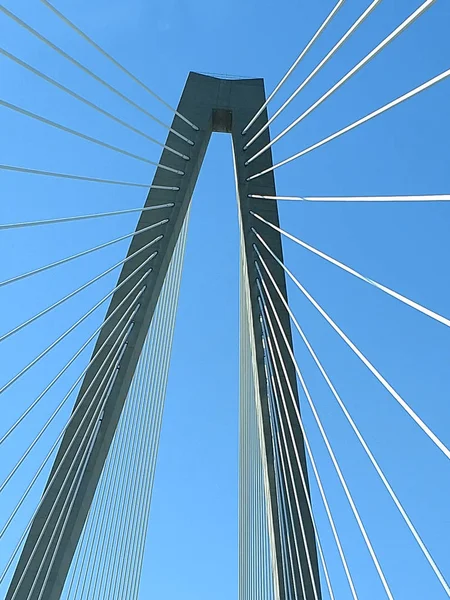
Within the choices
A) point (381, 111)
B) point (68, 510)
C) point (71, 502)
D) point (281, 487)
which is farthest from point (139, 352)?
point (381, 111)

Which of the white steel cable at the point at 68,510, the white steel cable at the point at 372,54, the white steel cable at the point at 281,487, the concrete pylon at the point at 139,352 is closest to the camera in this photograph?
the white steel cable at the point at 372,54

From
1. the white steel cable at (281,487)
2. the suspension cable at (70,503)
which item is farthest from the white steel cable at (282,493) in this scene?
the suspension cable at (70,503)

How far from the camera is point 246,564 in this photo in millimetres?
15844

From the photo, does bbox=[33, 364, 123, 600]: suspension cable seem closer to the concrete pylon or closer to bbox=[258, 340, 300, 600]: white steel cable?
the concrete pylon

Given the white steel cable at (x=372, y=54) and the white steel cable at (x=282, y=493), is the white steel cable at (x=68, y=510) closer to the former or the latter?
the white steel cable at (x=282, y=493)

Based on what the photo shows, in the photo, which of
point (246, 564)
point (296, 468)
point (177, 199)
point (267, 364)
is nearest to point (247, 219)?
point (177, 199)

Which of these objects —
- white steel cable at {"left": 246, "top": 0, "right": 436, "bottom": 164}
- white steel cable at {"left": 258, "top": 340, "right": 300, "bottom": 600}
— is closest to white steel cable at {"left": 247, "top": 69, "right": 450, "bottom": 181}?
white steel cable at {"left": 246, "top": 0, "right": 436, "bottom": 164}

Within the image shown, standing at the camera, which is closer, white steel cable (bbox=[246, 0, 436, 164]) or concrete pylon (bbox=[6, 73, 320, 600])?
white steel cable (bbox=[246, 0, 436, 164])

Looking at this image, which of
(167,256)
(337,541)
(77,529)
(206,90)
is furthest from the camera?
(206,90)

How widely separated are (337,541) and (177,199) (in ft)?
22.5

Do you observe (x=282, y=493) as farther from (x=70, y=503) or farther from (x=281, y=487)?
(x=70, y=503)

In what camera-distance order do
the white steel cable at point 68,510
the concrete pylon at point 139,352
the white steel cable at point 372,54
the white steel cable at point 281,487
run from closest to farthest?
the white steel cable at point 372,54 → the white steel cable at point 68,510 → the concrete pylon at point 139,352 → the white steel cable at point 281,487

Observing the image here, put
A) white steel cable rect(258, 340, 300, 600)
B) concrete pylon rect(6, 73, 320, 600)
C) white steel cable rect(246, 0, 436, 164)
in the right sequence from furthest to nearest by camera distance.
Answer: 1. white steel cable rect(258, 340, 300, 600)
2. concrete pylon rect(6, 73, 320, 600)
3. white steel cable rect(246, 0, 436, 164)

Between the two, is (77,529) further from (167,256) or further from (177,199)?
(177,199)
